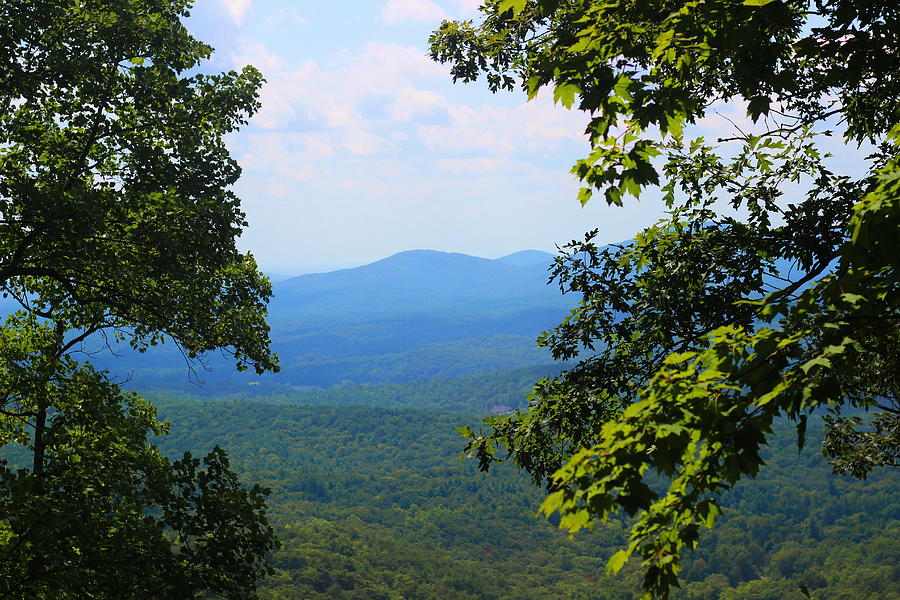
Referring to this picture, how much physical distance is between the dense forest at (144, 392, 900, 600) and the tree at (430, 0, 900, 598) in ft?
234

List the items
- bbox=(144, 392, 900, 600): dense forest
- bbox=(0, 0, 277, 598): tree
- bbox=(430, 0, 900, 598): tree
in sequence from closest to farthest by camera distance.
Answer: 1. bbox=(430, 0, 900, 598): tree
2. bbox=(0, 0, 277, 598): tree
3. bbox=(144, 392, 900, 600): dense forest

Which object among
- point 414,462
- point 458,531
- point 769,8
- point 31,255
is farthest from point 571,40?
point 414,462

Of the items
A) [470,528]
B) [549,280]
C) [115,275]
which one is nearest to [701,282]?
[549,280]

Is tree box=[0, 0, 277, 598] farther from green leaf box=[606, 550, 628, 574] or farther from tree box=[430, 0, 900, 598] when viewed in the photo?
green leaf box=[606, 550, 628, 574]

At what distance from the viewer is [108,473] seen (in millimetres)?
8469

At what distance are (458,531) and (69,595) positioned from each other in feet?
450

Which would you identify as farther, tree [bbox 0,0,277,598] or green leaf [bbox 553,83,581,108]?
tree [bbox 0,0,277,598]

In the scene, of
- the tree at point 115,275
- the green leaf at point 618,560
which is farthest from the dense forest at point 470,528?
the green leaf at point 618,560

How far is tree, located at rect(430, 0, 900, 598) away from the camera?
3.42 m

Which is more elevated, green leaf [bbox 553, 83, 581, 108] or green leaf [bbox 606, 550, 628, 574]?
green leaf [bbox 553, 83, 581, 108]

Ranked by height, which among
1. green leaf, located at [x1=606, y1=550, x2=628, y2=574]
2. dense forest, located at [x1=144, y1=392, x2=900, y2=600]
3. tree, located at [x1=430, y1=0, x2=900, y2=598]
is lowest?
dense forest, located at [x1=144, y1=392, x2=900, y2=600]

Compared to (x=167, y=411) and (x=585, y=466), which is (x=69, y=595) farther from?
(x=167, y=411)

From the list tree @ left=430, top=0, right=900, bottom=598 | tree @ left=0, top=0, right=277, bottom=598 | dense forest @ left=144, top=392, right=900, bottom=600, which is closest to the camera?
tree @ left=430, top=0, right=900, bottom=598

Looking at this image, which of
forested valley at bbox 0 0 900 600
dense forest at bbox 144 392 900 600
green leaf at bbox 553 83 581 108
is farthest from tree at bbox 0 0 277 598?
dense forest at bbox 144 392 900 600
